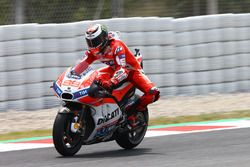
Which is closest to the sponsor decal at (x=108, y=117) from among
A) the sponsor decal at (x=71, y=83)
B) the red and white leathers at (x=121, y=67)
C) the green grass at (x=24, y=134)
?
the red and white leathers at (x=121, y=67)

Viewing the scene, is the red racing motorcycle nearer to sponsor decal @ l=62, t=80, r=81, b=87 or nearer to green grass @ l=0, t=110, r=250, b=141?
sponsor decal @ l=62, t=80, r=81, b=87

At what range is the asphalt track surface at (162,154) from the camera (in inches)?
271

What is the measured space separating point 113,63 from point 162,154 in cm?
118

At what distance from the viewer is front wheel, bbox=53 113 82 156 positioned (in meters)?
7.10

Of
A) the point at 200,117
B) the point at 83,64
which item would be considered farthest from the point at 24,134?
the point at 200,117

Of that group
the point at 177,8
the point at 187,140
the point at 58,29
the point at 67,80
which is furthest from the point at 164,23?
the point at 67,80

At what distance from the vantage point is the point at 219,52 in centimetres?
1241

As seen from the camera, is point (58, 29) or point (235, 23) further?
point (235, 23)

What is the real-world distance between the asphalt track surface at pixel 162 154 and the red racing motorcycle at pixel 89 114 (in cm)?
18

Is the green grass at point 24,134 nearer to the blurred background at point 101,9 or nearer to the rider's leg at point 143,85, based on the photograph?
the rider's leg at point 143,85

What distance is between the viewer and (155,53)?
11859mm

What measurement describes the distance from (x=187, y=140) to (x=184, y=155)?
1.17 meters

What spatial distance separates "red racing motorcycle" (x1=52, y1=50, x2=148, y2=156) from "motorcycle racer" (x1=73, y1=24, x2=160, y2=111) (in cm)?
9

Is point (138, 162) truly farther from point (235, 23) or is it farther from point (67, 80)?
point (235, 23)
